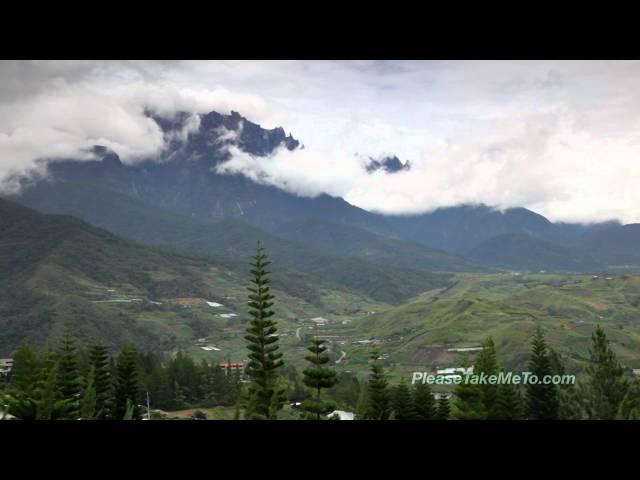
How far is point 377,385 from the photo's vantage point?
1368 inches

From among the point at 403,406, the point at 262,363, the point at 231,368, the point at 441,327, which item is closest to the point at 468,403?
the point at 403,406

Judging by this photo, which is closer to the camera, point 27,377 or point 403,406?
point 27,377

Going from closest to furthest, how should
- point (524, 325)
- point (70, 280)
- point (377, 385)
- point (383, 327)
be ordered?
1. point (377, 385)
2. point (524, 325)
3. point (383, 327)
4. point (70, 280)

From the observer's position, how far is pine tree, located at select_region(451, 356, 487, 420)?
26.9 m

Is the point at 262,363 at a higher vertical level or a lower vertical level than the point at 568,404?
higher

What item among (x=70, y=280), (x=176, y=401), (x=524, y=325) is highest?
(x=70, y=280)

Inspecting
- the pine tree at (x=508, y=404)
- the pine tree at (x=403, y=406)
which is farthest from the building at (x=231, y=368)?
the pine tree at (x=508, y=404)

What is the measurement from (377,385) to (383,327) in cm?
13023

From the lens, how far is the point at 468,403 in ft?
91.7

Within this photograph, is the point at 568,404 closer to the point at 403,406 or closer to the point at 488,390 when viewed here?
the point at 488,390

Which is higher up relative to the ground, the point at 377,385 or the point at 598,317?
the point at 598,317

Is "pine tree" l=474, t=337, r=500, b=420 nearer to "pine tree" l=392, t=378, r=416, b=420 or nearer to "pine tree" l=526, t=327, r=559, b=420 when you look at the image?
"pine tree" l=526, t=327, r=559, b=420
